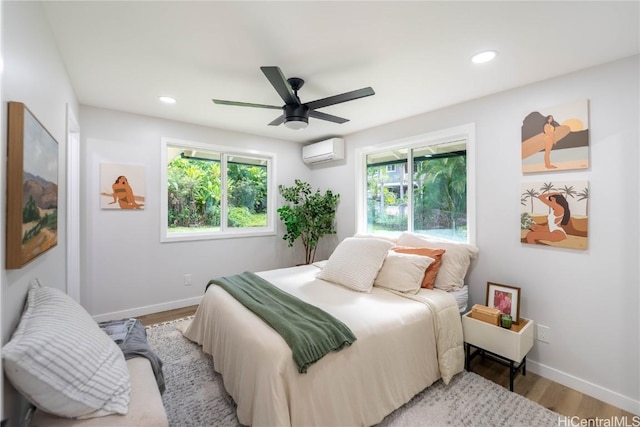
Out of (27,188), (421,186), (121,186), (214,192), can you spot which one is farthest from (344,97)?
(121,186)

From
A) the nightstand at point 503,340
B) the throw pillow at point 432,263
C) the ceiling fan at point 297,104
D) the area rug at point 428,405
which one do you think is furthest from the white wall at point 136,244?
the nightstand at point 503,340

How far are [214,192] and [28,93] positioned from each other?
2.70 metres

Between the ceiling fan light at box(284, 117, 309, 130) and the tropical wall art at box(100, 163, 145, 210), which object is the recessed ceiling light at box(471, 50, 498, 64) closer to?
the ceiling fan light at box(284, 117, 309, 130)

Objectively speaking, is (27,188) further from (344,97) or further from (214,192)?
(214,192)

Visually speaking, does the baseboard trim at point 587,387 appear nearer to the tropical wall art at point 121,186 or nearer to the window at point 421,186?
the window at point 421,186

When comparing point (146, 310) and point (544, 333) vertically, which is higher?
point (544, 333)

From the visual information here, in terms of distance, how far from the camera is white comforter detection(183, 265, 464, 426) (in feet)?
4.83

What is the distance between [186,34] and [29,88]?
33.9 inches

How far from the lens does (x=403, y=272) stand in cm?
246

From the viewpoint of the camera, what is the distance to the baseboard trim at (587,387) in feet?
6.27

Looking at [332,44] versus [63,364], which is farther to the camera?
[332,44]

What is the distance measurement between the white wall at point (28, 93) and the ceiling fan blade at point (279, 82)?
1.05 meters

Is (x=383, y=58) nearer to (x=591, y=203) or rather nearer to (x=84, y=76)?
(x=591, y=203)

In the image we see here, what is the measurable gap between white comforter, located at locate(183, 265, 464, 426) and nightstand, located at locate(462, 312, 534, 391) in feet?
0.36
